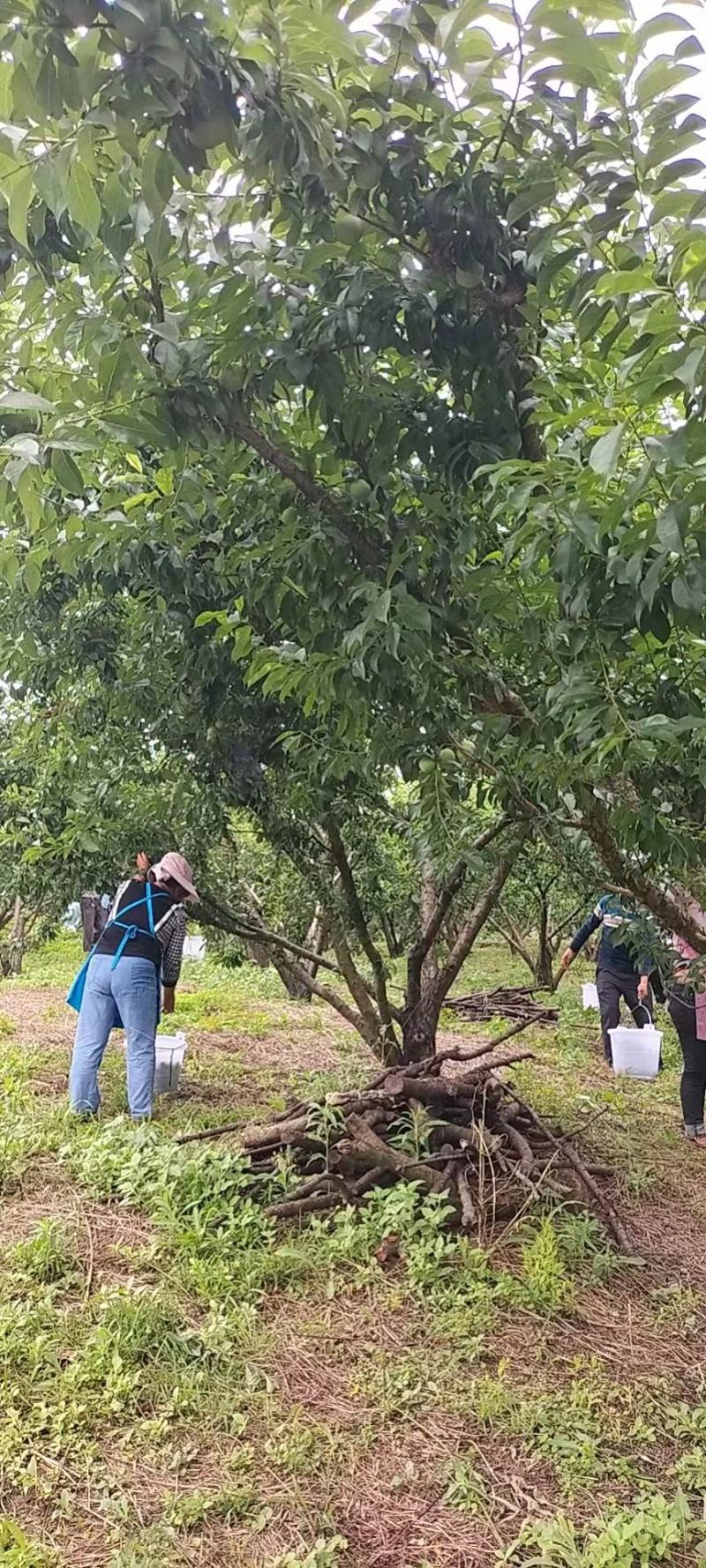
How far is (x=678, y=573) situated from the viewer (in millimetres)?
1494

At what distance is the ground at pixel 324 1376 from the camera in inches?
93.8

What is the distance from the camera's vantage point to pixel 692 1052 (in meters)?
5.59

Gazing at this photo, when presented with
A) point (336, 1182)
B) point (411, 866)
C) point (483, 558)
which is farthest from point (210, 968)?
point (483, 558)

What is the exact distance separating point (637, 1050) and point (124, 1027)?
13.0ft

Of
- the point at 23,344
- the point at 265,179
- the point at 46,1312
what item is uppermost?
the point at 265,179

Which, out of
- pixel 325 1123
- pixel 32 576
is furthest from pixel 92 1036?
pixel 32 576

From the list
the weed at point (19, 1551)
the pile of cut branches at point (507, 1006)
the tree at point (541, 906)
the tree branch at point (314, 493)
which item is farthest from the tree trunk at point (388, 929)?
the tree branch at point (314, 493)

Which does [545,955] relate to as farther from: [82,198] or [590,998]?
[82,198]

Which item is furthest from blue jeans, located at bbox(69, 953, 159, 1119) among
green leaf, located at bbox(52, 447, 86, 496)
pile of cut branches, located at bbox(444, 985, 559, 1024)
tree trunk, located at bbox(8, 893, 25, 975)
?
tree trunk, located at bbox(8, 893, 25, 975)

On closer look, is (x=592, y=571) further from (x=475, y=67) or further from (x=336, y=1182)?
(x=336, y=1182)

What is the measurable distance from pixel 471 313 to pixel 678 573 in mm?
637

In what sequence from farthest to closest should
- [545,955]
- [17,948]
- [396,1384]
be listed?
[17,948], [545,955], [396,1384]

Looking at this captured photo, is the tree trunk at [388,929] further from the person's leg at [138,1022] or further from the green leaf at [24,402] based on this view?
the green leaf at [24,402]

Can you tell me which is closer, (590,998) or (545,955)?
(590,998)
